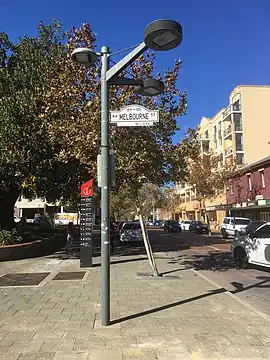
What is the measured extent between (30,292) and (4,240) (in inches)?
298

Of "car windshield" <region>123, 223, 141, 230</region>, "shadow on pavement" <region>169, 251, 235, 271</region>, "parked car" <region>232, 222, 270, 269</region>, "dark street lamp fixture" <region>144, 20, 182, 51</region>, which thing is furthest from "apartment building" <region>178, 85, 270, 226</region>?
"dark street lamp fixture" <region>144, 20, 182, 51</region>

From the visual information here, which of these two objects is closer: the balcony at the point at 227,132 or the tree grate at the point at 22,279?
the tree grate at the point at 22,279

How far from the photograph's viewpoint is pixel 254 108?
2297 inches

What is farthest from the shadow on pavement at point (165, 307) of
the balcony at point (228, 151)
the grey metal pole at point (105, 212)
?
the balcony at point (228, 151)

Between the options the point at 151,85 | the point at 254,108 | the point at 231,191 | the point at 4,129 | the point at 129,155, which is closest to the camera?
the point at 151,85

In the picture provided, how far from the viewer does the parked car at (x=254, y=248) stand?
12.4 metres

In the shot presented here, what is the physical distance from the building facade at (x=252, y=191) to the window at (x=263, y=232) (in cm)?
2343

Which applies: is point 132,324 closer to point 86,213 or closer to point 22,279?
point 22,279

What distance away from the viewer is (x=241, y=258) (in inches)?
553

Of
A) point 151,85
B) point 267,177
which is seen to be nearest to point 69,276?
point 151,85

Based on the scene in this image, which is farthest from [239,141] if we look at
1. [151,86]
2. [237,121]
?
[151,86]

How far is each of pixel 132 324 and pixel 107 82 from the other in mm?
3965

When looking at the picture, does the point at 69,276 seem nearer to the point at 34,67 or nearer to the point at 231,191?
the point at 34,67

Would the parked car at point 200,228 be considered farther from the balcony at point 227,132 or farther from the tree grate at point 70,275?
the tree grate at point 70,275
